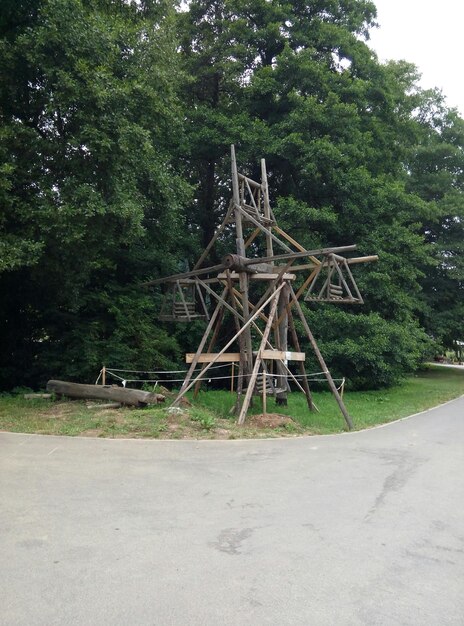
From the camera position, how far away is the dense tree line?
12797 millimetres

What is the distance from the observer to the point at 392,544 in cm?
482

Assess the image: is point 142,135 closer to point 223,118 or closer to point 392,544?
point 223,118

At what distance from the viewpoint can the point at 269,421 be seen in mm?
11352

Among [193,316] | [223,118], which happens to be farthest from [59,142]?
[223,118]

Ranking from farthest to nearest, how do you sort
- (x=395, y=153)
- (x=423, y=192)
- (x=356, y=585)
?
(x=423, y=192) < (x=395, y=153) < (x=356, y=585)

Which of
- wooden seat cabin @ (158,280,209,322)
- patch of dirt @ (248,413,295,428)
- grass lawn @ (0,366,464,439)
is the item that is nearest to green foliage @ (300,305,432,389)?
grass lawn @ (0,366,464,439)

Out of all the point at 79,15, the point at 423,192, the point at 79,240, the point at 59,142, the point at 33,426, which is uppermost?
the point at 423,192

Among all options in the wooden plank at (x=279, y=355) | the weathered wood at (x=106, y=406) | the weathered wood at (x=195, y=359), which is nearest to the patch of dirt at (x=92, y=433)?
the weathered wood at (x=195, y=359)

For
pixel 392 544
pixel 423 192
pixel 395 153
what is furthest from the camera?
pixel 423 192

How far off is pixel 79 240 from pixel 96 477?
780 centimetres

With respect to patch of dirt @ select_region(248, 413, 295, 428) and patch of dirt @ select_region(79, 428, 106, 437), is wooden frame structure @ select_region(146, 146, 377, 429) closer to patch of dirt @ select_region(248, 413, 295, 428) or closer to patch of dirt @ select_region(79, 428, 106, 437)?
patch of dirt @ select_region(248, 413, 295, 428)

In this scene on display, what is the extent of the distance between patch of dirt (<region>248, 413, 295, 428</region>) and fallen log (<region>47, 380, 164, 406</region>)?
8.11 ft

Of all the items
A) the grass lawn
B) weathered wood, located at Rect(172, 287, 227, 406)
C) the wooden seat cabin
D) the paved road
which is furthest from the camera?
the wooden seat cabin

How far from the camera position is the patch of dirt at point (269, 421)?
36.6ft
